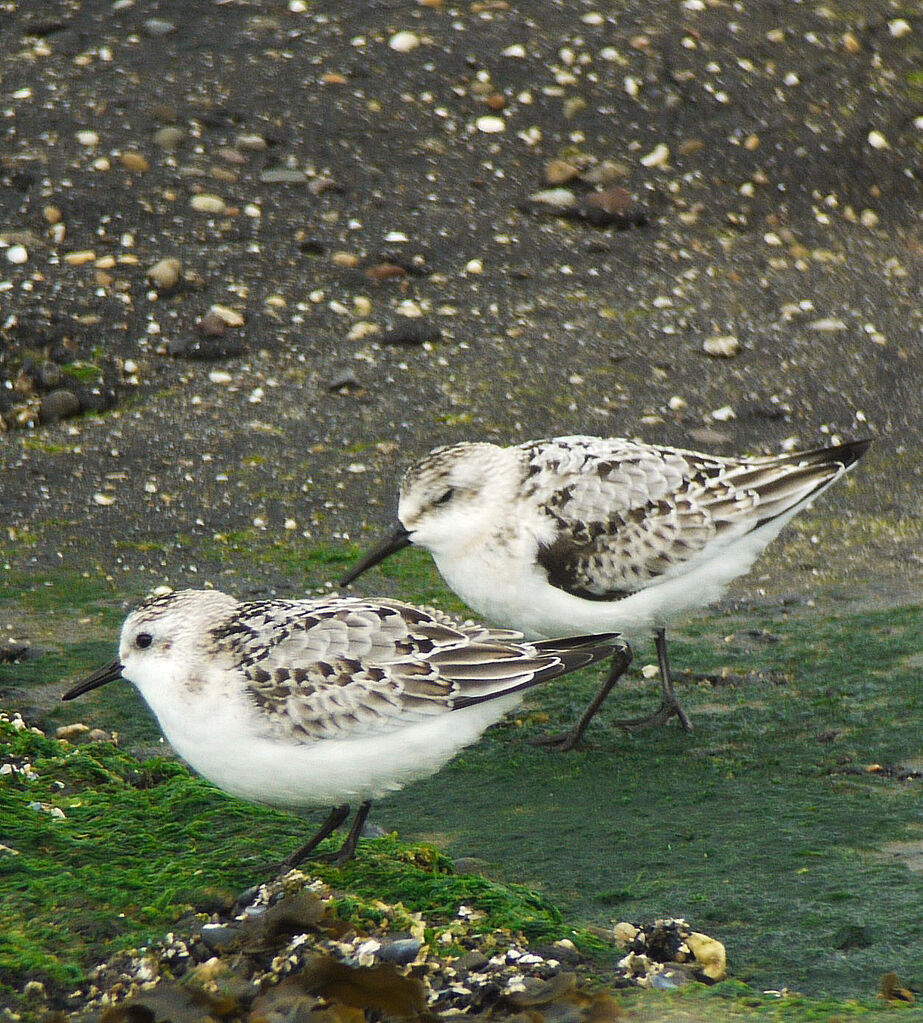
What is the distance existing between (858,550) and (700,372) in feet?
6.63

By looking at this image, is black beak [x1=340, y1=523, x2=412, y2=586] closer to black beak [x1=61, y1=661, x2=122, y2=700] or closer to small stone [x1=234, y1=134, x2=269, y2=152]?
black beak [x1=61, y1=661, x2=122, y2=700]

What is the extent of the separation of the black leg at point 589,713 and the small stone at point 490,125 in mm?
5856

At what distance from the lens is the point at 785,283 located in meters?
10.4

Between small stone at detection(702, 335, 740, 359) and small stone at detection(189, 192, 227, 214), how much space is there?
12.0ft

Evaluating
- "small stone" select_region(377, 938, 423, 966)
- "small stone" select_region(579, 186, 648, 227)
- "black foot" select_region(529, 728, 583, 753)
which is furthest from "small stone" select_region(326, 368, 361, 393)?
"small stone" select_region(377, 938, 423, 966)

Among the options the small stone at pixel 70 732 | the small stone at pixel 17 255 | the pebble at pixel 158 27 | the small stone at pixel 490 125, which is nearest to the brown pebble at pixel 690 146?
the small stone at pixel 490 125

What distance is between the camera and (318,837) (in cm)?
483

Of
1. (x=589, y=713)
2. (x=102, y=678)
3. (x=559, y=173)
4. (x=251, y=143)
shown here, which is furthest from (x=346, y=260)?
(x=102, y=678)

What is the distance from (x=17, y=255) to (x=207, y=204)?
4.67 ft

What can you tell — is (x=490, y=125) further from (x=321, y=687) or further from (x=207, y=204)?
(x=321, y=687)

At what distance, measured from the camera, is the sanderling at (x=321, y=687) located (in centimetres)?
466

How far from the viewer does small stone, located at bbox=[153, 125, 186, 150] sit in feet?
34.5

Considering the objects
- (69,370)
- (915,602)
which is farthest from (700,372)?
(69,370)

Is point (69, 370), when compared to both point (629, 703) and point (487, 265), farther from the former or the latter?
point (629, 703)
